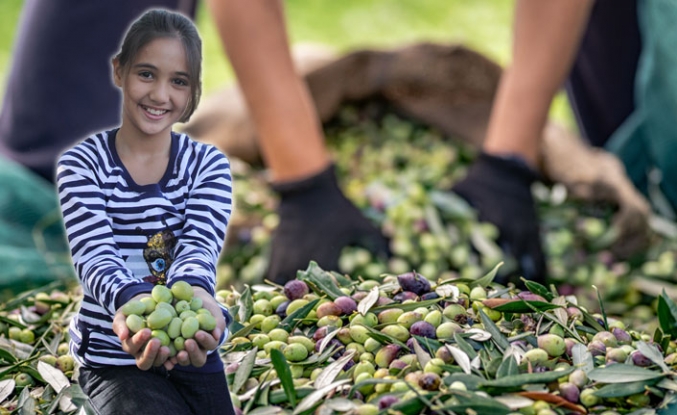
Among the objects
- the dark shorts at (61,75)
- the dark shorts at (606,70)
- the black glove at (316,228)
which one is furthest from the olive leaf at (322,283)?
the dark shorts at (606,70)

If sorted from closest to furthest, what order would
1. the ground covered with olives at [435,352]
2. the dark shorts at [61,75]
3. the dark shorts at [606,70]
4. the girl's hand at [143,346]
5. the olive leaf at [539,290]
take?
the girl's hand at [143,346] → the ground covered with olives at [435,352] → the olive leaf at [539,290] → the dark shorts at [61,75] → the dark shorts at [606,70]

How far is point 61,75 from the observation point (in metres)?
2.17

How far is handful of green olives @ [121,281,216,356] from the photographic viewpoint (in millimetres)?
719

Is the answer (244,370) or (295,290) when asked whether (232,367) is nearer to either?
(244,370)

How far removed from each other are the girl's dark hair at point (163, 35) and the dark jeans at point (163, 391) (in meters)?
0.26

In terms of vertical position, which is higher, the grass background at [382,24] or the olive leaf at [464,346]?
the grass background at [382,24]

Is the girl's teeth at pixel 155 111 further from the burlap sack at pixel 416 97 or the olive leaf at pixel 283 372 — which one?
the burlap sack at pixel 416 97

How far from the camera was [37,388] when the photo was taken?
92 centimetres

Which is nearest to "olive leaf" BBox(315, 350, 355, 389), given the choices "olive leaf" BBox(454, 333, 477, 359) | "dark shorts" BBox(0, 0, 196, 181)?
"olive leaf" BBox(454, 333, 477, 359)

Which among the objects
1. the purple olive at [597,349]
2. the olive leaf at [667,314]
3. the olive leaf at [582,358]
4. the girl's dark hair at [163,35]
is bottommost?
the olive leaf at [667,314]

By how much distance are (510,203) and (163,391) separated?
1187 mm

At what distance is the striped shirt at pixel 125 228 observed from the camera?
2.61 feet

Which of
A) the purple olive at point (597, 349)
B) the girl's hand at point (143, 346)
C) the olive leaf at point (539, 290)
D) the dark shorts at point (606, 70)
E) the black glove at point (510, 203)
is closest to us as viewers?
the girl's hand at point (143, 346)

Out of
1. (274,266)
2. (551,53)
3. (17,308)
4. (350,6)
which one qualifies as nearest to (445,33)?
(350,6)
